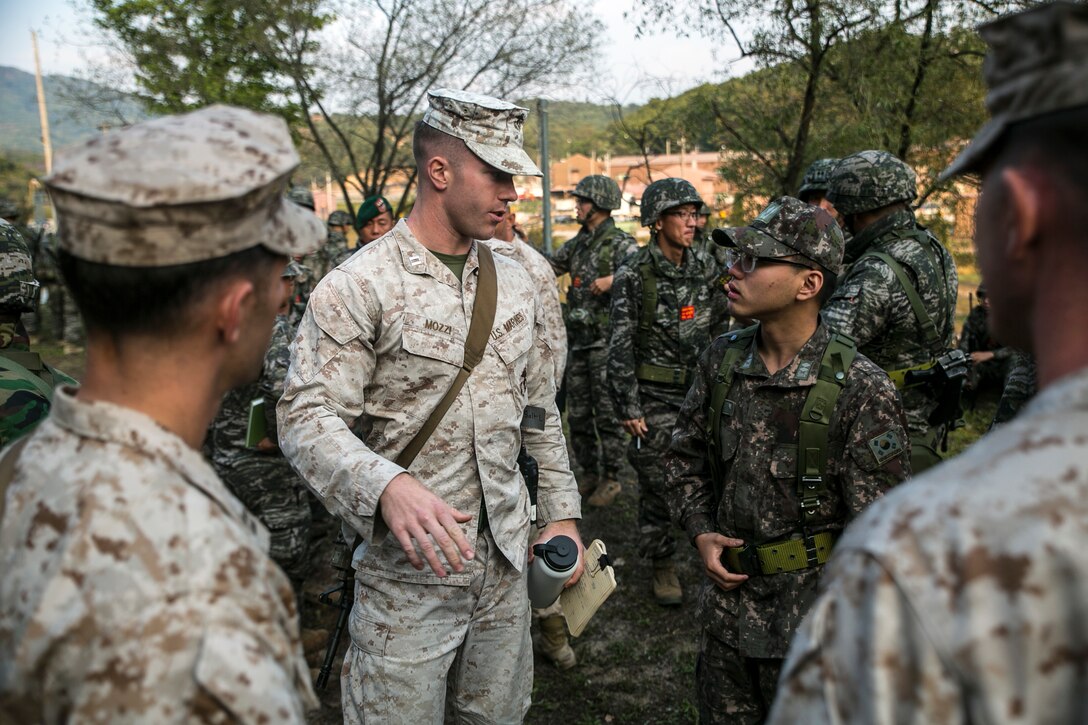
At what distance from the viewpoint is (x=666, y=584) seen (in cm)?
529

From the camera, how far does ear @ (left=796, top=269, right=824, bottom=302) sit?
2938mm

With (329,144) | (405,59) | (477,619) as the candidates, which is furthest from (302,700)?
(329,144)

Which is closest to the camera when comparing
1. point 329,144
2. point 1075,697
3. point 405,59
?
point 1075,697

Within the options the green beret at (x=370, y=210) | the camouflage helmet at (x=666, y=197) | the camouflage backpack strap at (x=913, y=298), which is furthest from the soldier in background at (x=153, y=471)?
the green beret at (x=370, y=210)

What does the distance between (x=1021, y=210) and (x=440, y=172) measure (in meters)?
2.13

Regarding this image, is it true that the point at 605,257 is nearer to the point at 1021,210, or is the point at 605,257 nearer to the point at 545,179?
the point at 545,179

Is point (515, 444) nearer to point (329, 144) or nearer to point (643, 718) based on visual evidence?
point (643, 718)

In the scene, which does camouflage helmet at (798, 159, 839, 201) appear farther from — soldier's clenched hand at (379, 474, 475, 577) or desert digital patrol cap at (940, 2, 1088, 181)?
desert digital patrol cap at (940, 2, 1088, 181)

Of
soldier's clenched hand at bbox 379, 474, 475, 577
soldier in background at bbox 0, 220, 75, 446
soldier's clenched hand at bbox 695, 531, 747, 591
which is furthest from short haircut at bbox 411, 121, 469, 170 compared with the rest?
soldier's clenched hand at bbox 695, 531, 747, 591

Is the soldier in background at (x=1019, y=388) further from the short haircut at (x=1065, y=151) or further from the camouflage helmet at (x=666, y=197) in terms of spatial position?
the short haircut at (x=1065, y=151)

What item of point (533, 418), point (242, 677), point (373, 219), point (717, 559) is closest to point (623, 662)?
point (717, 559)

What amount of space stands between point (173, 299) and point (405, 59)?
35.9ft

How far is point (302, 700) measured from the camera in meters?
1.34

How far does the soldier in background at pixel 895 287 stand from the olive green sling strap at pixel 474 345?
2.04 m
